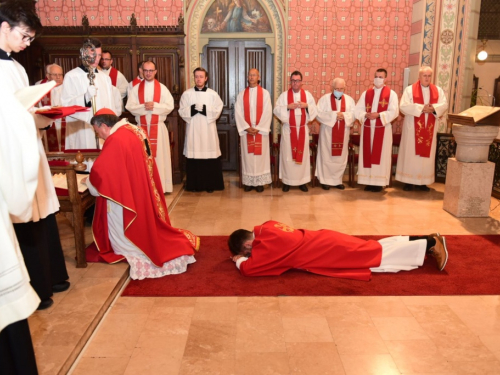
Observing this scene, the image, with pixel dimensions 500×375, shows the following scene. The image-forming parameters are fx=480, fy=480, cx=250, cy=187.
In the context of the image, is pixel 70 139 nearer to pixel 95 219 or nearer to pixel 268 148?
pixel 95 219

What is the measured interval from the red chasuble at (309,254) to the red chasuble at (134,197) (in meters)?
0.74

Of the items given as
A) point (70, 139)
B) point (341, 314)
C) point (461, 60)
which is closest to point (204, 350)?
point (341, 314)

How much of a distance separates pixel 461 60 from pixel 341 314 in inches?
257

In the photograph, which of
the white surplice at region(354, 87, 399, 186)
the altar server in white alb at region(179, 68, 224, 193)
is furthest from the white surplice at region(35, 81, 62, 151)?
the white surplice at region(354, 87, 399, 186)

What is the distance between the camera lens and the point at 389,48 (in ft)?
31.9

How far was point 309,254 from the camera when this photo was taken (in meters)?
4.54

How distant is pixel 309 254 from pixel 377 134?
14.7 ft

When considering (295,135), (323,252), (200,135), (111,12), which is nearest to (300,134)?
(295,135)

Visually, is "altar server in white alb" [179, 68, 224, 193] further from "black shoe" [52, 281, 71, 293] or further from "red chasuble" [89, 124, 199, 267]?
"black shoe" [52, 281, 71, 293]

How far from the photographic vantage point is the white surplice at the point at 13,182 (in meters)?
1.73

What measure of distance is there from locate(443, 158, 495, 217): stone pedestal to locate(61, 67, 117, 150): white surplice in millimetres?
4691

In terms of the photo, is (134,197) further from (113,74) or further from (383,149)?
(383,149)

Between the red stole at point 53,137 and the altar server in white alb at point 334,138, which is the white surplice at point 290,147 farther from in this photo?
the red stole at point 53,137

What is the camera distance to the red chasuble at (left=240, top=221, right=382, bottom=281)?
4.43m
